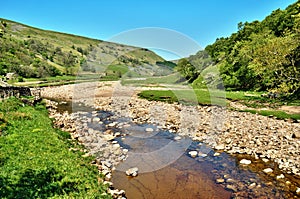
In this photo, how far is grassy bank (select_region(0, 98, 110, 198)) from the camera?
7.64 metres

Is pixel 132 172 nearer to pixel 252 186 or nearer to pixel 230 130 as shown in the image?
pixel 252 186

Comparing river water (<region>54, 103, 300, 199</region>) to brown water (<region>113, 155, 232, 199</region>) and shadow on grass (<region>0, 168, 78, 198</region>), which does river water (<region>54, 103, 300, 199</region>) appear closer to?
brown water (<region>113, 155, 232, 199</region>)

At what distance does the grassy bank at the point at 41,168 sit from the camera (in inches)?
301

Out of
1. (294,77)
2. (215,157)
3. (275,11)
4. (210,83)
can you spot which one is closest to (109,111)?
(215,157)

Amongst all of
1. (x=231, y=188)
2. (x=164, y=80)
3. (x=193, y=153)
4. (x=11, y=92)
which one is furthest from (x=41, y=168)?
(x=164, y=80)

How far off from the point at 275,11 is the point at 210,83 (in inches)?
893

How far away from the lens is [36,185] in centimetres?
780

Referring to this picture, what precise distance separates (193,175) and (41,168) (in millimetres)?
6935

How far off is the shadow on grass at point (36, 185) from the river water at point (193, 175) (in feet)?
8.35

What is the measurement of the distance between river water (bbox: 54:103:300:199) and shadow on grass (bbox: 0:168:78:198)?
2.55 metres

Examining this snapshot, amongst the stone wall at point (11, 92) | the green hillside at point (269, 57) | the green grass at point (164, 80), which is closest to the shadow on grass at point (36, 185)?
the stone wall at point (11, 92)

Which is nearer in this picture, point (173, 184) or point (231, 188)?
point (231, 188)

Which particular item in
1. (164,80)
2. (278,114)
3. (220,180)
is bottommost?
(220,180)

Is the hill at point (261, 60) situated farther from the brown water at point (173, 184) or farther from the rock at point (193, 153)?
the brown water at point (173, 184)
